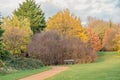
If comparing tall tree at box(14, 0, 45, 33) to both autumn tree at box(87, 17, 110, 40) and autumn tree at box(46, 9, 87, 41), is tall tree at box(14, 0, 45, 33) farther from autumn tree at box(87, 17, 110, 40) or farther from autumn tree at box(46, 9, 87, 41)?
autumn tree at box(87, 17, 110, 40)

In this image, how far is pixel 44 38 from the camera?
47.9 m

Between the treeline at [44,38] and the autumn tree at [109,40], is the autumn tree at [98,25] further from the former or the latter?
the treeline at [44,38]

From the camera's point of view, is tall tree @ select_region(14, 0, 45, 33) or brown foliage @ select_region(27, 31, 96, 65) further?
tall tree @ select_region(14, 0, 45, 33)

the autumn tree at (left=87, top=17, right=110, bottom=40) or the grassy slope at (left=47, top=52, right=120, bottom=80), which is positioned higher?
the autumn tree at (left=87, top=17, right=110, bottom=40)

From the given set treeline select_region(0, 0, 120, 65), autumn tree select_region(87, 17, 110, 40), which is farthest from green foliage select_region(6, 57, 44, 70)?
autumn tree select_region(87, 17, 110, 40)

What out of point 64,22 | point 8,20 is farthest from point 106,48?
point 8,20

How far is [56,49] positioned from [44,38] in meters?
2.62

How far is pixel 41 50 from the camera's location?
46.7 meters

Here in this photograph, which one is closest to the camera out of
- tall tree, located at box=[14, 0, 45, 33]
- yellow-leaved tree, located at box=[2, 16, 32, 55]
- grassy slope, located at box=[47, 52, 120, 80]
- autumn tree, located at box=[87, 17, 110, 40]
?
grassy slope, located at box=[47, 52, 120, 80]

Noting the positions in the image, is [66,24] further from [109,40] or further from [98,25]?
[98,25]

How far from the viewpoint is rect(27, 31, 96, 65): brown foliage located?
1841 inches

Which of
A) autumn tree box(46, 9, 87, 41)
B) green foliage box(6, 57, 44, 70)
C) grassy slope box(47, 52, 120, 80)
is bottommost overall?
grassy slope box(47, 52, 120, 80)

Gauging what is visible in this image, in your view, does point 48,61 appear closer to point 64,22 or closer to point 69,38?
point 69,38

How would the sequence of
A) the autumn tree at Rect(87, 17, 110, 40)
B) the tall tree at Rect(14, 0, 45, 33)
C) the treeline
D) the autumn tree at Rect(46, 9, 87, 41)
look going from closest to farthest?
1. the treeline
2. the autumn tree at Rect(46, 9, 87, 41)
3. the tall tree at Rect(14, 0, 45, 33)
4. the autumn tree at Rect(87, 17, 110, 40)
